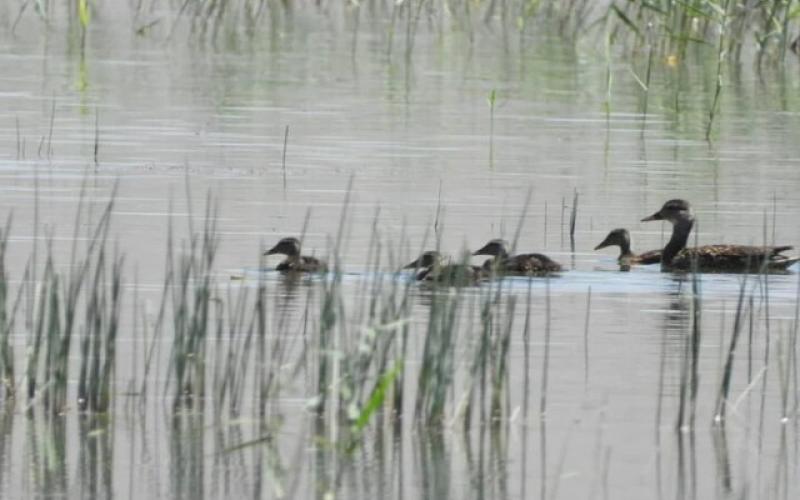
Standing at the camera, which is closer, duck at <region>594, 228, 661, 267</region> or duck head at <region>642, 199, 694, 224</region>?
duck at <region>594, 228, 661, 267</region>

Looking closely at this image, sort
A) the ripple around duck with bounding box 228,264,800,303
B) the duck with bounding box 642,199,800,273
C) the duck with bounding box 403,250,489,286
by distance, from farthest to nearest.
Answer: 1. the duck with bounding box 642,199,800,273
2. the ripple around duck with bounding box 228,264,800,303
3. the duck with bounding box 403,250,489,286

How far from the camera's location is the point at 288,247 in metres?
11.4

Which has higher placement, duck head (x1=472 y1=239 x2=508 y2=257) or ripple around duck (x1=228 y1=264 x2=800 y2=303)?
duck head (x1=472 y1=239 x2=508 y2=257)

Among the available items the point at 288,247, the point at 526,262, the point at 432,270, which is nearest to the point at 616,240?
the point at 526,262

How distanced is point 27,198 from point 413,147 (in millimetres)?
4186

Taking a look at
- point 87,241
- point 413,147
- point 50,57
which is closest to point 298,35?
point 50,57

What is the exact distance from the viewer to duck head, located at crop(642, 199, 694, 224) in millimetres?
12953

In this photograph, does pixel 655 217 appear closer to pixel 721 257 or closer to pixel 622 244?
pixel 622 244

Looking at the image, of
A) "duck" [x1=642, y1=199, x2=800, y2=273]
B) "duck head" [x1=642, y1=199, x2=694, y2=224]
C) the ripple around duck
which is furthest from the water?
"duck head" [x1=642, y1=199, x2=694, y2=224]

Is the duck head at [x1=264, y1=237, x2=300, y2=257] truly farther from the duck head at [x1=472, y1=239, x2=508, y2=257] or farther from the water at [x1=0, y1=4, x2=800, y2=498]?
the duck head at [x1=472, y1=239, x2=508, y2=257]

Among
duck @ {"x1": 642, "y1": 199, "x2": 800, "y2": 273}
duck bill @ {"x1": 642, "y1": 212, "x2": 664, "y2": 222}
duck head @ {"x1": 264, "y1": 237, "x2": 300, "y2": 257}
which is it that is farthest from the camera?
duck bill @ {"x1": 642, "y1": 212, "x2": 664, "y2": 222}

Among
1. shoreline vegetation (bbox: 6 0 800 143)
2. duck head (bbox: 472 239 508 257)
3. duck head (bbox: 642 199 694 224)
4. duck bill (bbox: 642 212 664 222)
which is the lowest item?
duck head (bbox: 472 239 508 257)

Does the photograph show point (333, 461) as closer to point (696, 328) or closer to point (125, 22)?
point (696, 328)

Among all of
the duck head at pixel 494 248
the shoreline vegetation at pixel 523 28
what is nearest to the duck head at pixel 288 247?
the duck head at pixel 494 248
